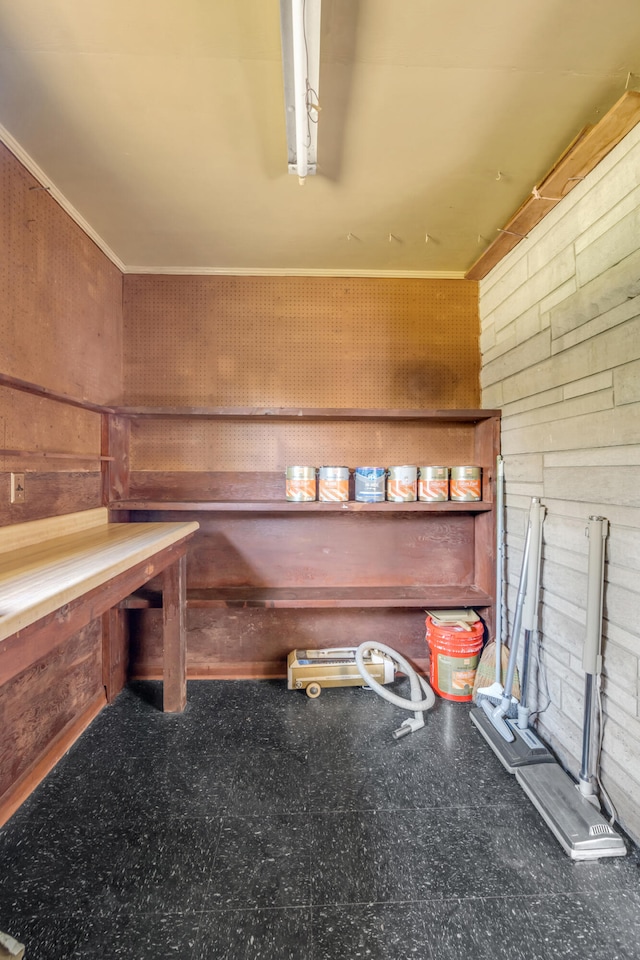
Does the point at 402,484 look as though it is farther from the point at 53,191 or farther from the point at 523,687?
the point at 53,191

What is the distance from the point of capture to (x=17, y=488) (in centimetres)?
145

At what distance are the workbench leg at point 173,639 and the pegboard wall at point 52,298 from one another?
1012mm

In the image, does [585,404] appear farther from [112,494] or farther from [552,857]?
[112,494]

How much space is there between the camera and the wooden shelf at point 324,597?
2.02 metres

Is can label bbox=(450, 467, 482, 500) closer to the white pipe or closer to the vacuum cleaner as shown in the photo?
the vacuum cleaner

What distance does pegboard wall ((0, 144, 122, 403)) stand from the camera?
143 centimetres

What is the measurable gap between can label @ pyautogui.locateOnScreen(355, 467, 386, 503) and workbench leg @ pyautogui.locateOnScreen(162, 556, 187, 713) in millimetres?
1011

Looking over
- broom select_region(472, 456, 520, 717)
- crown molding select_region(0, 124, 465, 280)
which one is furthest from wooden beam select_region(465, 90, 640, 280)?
broom select_region(472, 456, 520, 717)

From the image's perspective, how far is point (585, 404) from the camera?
4.83ft

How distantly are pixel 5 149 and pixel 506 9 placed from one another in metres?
1.68

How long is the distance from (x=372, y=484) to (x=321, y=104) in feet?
4.90

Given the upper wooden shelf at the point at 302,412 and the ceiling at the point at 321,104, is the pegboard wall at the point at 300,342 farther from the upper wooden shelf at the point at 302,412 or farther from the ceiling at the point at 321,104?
the ceiling at the point at 321,104

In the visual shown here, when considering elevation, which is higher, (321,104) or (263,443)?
(321,104)

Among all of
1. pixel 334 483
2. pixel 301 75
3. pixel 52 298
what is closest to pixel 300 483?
pixel 334 483
